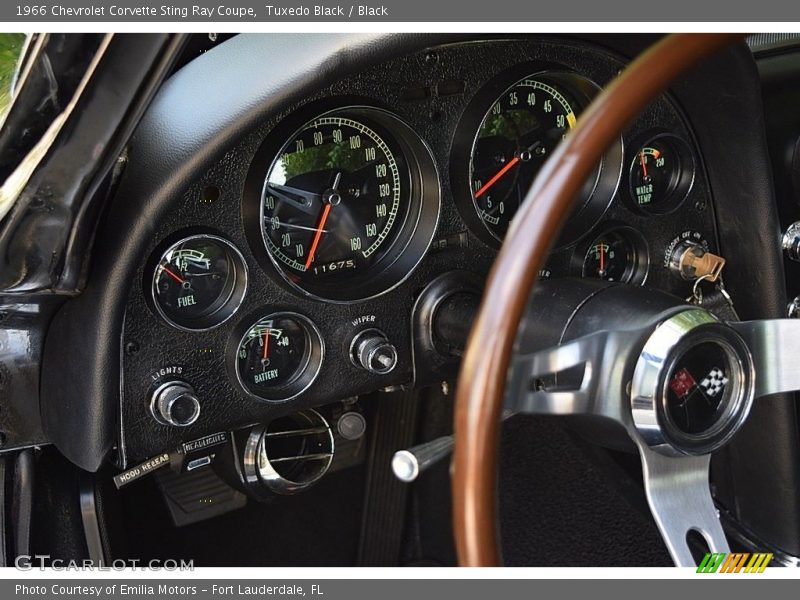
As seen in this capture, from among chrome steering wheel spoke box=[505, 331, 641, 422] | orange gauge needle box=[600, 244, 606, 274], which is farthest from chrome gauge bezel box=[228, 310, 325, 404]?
orange gauge needle box=[600, 244, 606, 274]

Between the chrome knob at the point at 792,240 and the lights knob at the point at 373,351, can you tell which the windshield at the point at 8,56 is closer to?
the lights knob at the point at 373,351

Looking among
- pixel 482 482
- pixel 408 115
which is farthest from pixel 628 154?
pixel 482 482

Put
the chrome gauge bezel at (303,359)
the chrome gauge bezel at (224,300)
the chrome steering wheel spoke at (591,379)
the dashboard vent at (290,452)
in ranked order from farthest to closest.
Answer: the dashboard vent at (290,452), the chrome gauge bezel at (303,359), the chrome gauge bezel at (224,300), the chrome steering wheel spoke at (591,379)

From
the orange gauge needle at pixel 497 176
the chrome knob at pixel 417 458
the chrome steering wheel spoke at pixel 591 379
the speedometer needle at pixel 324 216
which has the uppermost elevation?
the orange gauge needle at pixel 497 176

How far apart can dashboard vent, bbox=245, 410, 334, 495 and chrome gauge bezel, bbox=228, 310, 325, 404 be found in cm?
16

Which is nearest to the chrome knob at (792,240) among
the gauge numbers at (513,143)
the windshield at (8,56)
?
the gauge numbers at (513,143)

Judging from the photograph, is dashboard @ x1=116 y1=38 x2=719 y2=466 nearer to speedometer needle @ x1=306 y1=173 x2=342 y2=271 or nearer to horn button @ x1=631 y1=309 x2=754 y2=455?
speedometer needle @ x1=306 y1=173 x2=342 y2=271

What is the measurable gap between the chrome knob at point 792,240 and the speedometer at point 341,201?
2.82 feet

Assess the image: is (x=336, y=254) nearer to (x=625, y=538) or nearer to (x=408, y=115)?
(x=408, y=115)

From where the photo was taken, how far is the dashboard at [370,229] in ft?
6.10

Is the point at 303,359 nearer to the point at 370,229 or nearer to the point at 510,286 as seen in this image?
the point at 370,229

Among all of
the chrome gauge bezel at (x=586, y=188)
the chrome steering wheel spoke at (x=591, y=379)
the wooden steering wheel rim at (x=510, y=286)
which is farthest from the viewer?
the chrome gauge bezel at (x=586, y=188)

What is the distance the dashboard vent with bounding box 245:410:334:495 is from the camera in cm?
218

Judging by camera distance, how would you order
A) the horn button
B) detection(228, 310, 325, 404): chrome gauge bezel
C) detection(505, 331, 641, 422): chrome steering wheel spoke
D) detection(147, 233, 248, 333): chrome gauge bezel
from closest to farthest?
detection(505, 331, 641, 422): chrome steering wheel spoke → the horn button → detection(147, 233, 248, 333): chrome gauge bezel → detection(228, 310, 325, 404): chrome gauge bezel
